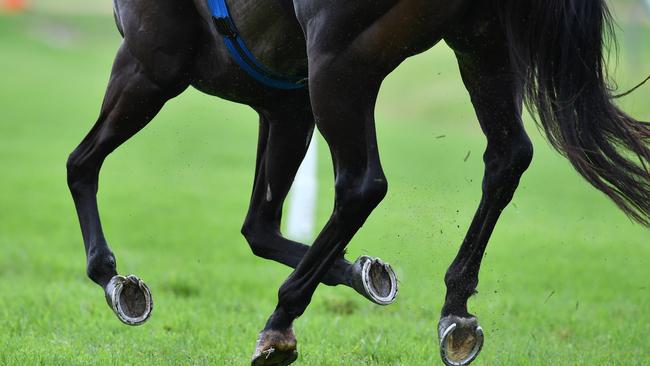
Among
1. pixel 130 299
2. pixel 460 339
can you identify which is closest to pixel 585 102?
pixel 460 339

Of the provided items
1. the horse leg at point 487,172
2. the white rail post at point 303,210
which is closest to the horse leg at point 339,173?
the horse leg at point 487,172

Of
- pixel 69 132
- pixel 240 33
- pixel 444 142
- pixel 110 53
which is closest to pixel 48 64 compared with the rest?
pixel 110 53

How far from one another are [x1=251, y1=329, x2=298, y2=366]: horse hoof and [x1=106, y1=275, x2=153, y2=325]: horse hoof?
687 millimetres

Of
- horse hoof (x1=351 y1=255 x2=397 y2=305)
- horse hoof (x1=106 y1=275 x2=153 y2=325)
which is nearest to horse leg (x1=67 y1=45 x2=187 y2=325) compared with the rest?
horse hoof (x1=106 y1=275 x2=153 y2=325)

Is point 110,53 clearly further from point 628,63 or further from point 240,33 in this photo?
point 240,33

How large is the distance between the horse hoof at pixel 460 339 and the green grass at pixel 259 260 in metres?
0.58

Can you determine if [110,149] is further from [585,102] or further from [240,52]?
[585,102]

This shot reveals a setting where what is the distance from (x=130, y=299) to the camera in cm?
497

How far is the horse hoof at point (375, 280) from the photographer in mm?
4586

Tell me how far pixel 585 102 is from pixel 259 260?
613cm

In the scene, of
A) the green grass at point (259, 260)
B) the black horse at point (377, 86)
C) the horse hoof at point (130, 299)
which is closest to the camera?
the black horse at point (377, 86)

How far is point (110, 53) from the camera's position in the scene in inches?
1538

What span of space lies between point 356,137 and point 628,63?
22507 millimetres

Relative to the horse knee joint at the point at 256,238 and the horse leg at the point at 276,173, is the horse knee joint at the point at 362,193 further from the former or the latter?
the horse knee joint at the point at 256,238
